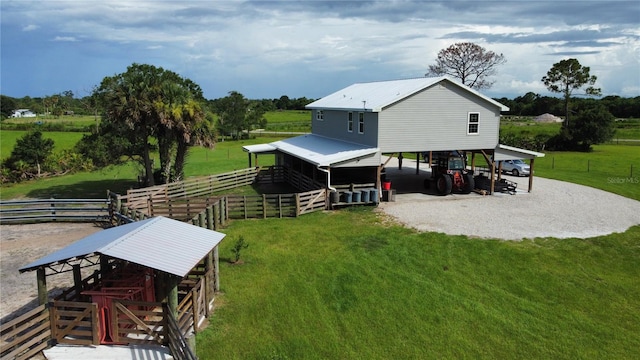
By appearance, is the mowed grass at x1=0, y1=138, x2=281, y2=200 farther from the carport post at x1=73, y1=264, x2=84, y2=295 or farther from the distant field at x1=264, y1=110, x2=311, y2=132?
the distant field at x1=264, y1=110, x2=311, y2=132

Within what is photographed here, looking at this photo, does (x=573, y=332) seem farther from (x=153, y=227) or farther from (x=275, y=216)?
(x=275, y=216)

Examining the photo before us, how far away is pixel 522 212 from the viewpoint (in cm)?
2236

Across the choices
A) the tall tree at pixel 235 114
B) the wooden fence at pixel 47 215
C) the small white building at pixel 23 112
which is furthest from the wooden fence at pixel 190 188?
the small white building at pixel 23 112

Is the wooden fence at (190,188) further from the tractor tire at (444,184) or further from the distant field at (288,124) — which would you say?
the distant field at (288,124)

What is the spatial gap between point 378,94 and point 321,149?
4714 millimetres

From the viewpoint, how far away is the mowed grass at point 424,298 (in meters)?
10.8

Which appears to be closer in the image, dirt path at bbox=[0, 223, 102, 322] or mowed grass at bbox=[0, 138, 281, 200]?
dirt path at bbox=[0, 223, 102, 322]

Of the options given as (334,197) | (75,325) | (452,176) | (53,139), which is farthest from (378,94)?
(53,139)

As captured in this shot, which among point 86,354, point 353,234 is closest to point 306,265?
point 353,234

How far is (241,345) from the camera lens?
1069 cm

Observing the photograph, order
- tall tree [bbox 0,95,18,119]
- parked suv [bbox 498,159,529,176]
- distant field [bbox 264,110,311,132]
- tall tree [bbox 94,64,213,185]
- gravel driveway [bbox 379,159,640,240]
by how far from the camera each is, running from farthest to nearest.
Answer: tall tree [bbox 0,95,18,119] → distant field [bbox 264,110,311,132] → parked suv [bbox 498,159,529,176] → tall tree [bbox 94,64,213,185] → gravel driveway [bbox 379,159,640,240]

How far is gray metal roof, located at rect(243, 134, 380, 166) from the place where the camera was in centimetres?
2367

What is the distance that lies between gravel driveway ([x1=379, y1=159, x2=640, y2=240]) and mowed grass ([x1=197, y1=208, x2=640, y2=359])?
4.18ft

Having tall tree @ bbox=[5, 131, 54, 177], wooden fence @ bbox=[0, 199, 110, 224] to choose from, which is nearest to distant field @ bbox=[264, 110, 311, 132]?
tall tree @ bbox=[5, 131, 54, 177]
